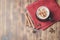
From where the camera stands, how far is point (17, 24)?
1752 millimetres

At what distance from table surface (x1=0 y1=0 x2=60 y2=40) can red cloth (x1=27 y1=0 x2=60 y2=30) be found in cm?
4

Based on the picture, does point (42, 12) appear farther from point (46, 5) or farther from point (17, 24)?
point (17, 24)

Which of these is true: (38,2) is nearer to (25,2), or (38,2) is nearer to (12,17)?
(25,2)

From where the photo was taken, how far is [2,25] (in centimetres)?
179

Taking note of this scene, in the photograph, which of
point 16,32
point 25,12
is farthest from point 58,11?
point 16,32

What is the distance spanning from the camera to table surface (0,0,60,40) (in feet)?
5.50

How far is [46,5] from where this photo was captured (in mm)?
1688

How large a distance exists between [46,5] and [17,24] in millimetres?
360

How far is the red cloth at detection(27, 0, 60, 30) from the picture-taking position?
5.44 feet

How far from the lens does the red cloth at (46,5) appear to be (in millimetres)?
1660

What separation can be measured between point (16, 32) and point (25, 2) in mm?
327

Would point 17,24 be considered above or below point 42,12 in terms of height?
below

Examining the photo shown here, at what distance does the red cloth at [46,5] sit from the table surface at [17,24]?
4cm

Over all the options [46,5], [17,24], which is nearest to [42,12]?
[46,5]
